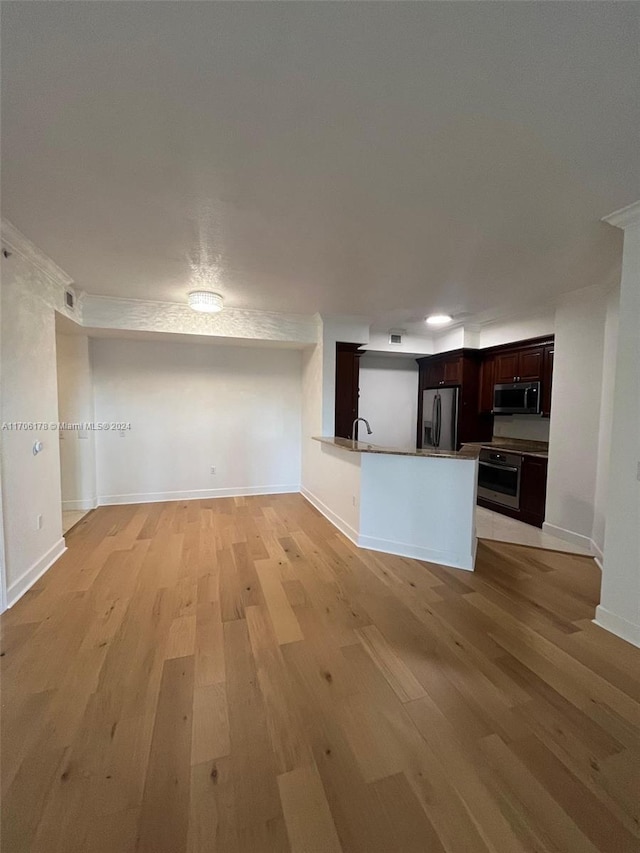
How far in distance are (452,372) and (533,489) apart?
83.4 inches

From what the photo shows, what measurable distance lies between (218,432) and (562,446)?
15.0 feet

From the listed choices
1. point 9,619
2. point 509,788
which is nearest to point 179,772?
point 509,788

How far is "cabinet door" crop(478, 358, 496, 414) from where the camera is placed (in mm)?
5004

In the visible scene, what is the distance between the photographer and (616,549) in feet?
7.14

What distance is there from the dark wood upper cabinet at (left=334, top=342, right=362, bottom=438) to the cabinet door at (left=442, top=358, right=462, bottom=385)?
1721mm

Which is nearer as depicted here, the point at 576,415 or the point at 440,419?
the point at 576,415

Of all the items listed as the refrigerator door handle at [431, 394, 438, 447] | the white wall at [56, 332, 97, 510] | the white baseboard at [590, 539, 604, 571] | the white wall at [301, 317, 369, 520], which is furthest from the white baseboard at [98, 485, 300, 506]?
the white baseboard at [590, 539, 604, 571]

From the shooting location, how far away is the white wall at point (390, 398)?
20.5 ft

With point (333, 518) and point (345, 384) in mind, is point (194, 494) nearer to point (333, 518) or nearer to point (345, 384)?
point (333, 518)

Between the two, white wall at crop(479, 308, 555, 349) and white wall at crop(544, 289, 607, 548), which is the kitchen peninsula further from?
white wall at crop(479, 308, 555, 349)

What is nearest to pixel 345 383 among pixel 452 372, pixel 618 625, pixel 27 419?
pixel 452 372

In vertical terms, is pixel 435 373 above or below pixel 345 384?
above

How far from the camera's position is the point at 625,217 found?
2.07 metres

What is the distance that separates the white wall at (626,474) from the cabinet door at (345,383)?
2.92m
